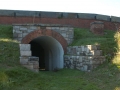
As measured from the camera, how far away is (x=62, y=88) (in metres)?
6.11

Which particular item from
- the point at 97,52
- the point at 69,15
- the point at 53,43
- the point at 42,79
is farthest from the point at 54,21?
the point at 42,79

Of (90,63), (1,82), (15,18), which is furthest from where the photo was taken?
(15,18)

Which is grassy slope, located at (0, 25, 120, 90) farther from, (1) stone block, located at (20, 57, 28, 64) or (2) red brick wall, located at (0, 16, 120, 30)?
(2) red brick wall, located at (0, 16, 120, 30)

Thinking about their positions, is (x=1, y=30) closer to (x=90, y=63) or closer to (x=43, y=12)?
(x=43, y=12)

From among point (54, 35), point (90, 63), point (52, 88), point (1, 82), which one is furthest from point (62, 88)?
point (54, 35)

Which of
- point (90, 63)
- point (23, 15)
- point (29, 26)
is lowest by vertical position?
point (90, 63)

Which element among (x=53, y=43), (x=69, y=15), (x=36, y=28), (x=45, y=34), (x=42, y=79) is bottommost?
(x=42, y=79)

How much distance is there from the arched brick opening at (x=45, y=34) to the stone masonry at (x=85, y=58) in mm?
862

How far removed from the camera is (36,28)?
10688mm

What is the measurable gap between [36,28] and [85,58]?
3297 millimetres

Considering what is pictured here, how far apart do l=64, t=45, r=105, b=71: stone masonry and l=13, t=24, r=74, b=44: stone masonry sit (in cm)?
112

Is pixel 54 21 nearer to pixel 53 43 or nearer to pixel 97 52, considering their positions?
pixel 53 43

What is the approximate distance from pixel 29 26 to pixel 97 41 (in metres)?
3.57

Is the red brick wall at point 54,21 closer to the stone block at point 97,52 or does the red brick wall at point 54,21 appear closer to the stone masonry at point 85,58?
the stone masonry at point 85,58
